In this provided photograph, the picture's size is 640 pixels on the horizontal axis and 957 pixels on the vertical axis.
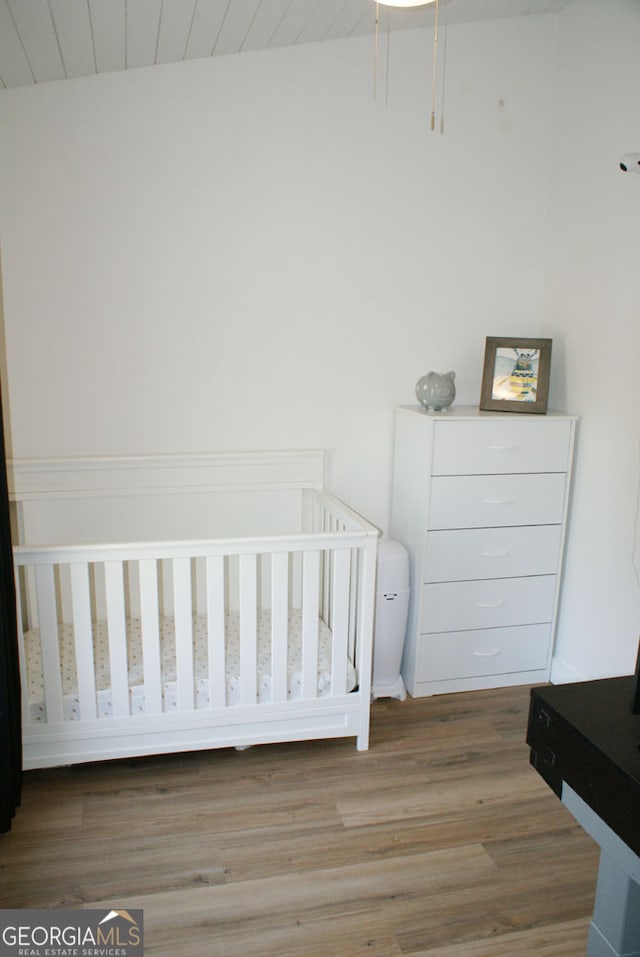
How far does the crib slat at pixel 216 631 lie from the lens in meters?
2.16

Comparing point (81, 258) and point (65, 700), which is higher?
point (81, 258)

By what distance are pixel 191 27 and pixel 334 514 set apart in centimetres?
163

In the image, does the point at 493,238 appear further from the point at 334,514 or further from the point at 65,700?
the point at 65,700

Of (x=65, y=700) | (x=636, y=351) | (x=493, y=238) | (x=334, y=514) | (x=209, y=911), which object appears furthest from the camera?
(x=493, y=238)

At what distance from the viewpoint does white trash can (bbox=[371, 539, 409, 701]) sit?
2.61 m

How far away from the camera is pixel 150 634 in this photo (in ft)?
7.01

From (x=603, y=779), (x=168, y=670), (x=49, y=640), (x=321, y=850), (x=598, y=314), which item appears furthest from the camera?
(x=598, y=314)

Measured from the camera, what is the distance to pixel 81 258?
2510mm

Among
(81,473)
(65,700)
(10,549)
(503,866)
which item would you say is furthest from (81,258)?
(503,866)

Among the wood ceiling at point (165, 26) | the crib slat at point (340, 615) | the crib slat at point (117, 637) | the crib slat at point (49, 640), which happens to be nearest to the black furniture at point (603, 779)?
the crib slat at point (340, 615)

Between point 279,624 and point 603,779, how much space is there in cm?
125

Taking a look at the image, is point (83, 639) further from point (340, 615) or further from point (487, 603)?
point (487, 603)

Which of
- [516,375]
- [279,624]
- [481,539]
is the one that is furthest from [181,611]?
[516,375]

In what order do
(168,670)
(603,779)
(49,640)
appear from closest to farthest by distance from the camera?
(603,779) → (49,640) → (168,670)
